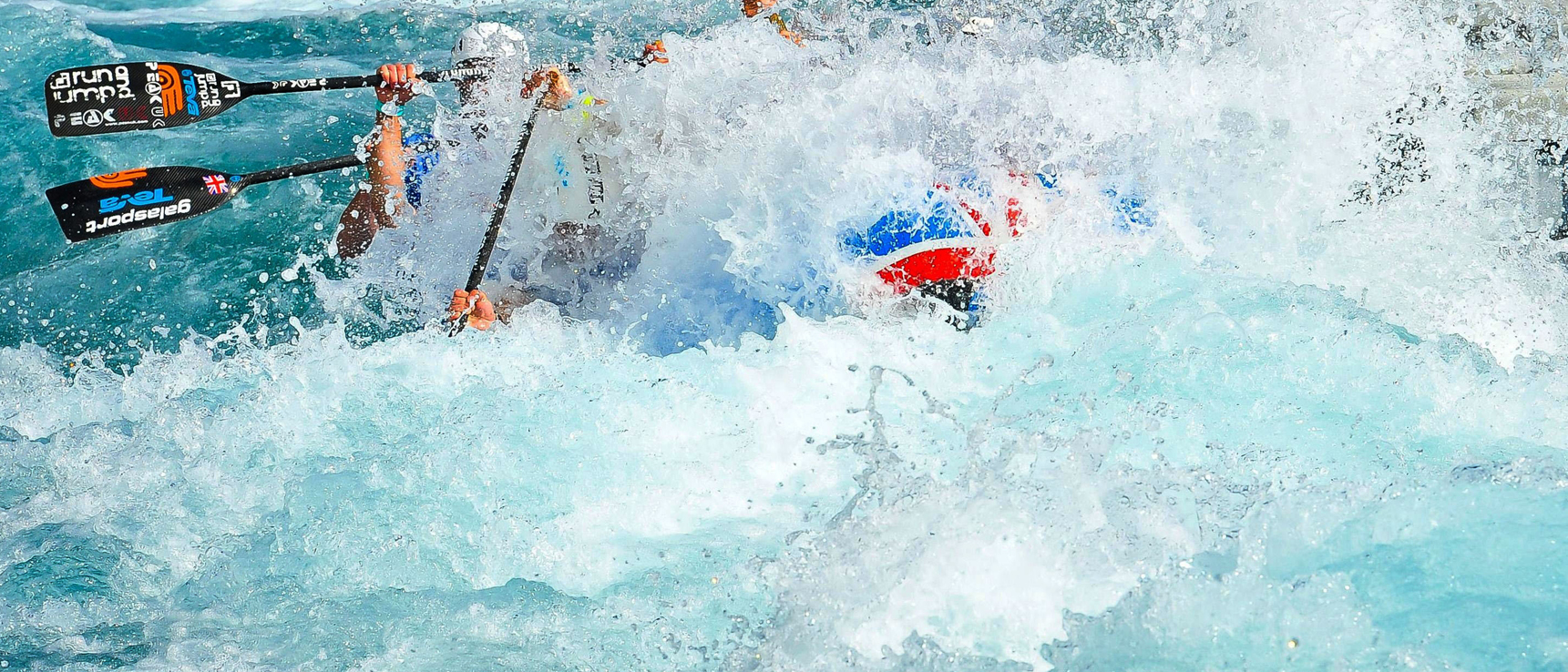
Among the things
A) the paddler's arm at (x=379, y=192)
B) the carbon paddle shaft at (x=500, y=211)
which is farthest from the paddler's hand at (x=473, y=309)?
the paddler's arm at (x=379, y=192)

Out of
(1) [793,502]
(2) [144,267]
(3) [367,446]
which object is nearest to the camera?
(1) [793,502]

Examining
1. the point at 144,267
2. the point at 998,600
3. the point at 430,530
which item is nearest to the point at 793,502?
the point at 998,600

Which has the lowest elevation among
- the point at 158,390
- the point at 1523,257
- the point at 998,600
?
the point at 158,390

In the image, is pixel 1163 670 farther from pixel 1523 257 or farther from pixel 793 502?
pixel 1523 257

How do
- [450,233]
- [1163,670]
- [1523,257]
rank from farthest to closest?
[450,233] → [1523,257] → [1163,670]

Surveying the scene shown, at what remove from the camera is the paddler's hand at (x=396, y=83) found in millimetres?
4332

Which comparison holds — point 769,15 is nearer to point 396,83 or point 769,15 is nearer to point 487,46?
point 487,46

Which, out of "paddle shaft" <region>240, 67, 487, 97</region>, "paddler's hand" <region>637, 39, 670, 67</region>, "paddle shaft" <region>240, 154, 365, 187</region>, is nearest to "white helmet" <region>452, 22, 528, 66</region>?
"paddle shaft" <region>240, 67, 487, 97</region>

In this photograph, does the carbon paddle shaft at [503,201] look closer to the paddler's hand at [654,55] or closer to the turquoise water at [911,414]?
the turquoise water at [911,414]

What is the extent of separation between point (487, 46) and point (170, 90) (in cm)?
127

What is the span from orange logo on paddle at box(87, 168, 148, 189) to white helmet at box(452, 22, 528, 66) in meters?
1.31

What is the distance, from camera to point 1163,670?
8.81 feet

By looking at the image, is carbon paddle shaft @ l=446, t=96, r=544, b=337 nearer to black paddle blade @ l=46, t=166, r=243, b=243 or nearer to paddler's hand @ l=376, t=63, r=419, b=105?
paddler's hand @ l=376, t=63, r=419, b=105

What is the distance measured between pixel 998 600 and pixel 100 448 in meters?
3.26
